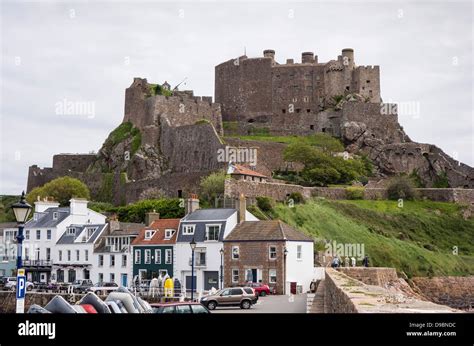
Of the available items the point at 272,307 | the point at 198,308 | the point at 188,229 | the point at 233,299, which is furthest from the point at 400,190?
the point at 198,308

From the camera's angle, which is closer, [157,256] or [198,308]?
[198,308]

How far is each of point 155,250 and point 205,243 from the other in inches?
153

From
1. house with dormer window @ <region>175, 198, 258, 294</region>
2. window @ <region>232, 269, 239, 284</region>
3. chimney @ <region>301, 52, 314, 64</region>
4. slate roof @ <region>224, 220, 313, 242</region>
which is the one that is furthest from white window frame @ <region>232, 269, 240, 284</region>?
chimney @ <region>301, 52, 314, 64</region>

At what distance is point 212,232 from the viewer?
49000 mm

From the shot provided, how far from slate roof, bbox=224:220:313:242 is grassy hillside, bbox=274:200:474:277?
9987 millimetres

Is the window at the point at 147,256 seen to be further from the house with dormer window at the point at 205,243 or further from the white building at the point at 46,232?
the white building at the point at 46,232

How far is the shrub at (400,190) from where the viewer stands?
77.2 m

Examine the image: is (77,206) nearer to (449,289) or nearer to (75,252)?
(75,252)

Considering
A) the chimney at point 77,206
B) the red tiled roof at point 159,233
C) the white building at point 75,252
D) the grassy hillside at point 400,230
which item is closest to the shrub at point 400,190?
the grassy hillside at point 400,230

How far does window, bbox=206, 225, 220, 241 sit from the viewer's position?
160 ft

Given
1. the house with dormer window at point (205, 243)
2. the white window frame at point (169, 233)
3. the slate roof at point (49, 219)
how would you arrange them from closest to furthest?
the house with dormer window at point (205, 243)
the white window frame at point (169, 233)
the slate roof at point (49, 219)

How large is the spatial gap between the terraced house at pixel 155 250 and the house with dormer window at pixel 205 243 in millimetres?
665
